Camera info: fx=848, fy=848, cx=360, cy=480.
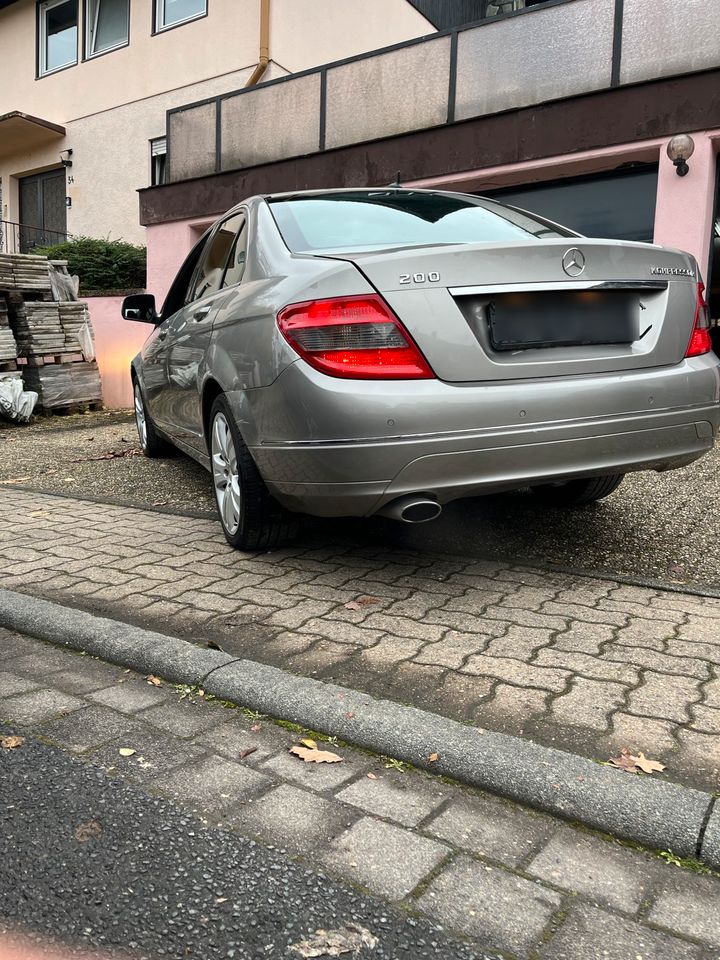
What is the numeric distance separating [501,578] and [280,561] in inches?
41.7

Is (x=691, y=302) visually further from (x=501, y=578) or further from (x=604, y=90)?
(x=604, y=90)

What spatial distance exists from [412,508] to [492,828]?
1439mm

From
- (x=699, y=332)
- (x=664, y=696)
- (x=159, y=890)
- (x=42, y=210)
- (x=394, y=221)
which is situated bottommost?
(x=159, y=890)

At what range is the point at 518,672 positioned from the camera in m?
2.78

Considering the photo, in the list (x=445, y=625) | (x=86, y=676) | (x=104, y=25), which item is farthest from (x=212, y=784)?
(x=104, y=25)

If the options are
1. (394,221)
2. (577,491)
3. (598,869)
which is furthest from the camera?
(577,491)

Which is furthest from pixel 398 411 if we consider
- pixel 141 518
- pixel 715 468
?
pixel 715 468

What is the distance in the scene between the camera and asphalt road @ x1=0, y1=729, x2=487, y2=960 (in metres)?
1.63

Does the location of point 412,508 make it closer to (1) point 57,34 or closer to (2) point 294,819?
(2) point 294,819

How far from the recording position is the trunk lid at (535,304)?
312 cm

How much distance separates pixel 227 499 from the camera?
4211mm

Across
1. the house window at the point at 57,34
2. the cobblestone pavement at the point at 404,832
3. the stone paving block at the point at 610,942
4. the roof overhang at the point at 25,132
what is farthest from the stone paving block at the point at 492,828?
the house window at the point at 57,34

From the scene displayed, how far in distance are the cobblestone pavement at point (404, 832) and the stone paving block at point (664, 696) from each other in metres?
0.62

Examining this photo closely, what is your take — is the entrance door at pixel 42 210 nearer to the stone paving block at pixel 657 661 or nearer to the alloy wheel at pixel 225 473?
the alloy wheel at pixel 225 473
